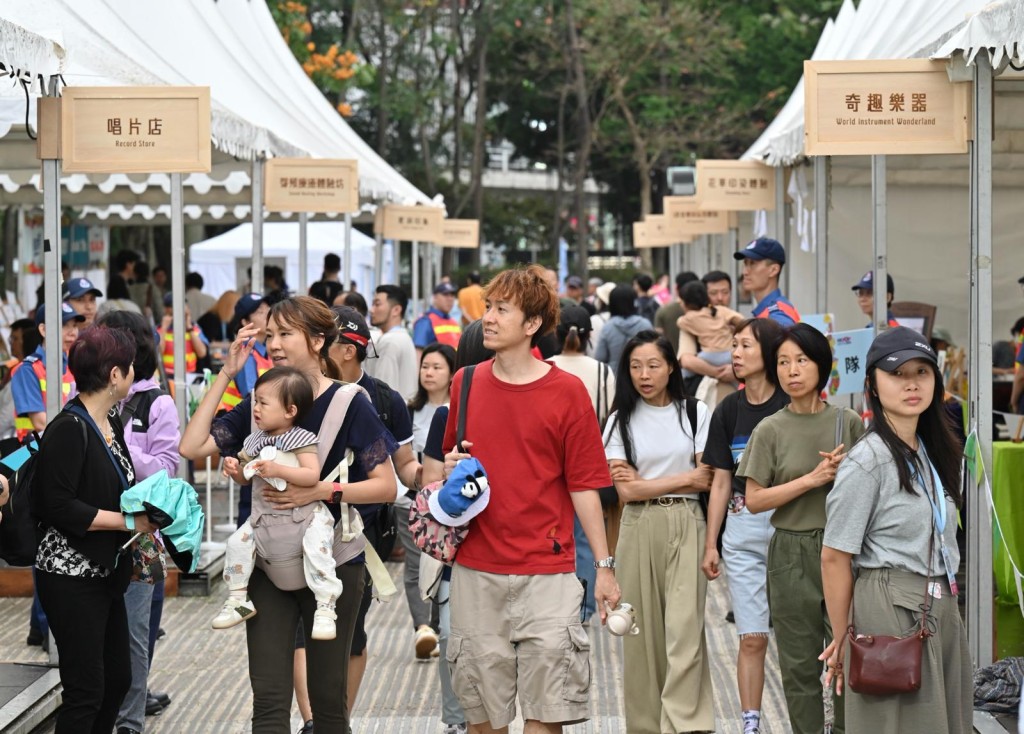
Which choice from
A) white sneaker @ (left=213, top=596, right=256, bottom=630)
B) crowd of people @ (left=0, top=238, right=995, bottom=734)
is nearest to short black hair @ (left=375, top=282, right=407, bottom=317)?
crowd of people @ (left=0, top=238, right=995, bottom=734)

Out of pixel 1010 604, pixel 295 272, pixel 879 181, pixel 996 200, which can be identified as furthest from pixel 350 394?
pixel 295 272

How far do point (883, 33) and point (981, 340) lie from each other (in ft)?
13.4

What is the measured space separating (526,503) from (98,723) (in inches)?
76.0

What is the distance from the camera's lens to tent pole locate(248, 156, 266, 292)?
11578 mm

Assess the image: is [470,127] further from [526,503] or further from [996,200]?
[526,503]

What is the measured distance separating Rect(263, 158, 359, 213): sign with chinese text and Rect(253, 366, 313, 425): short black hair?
7108 millimetres

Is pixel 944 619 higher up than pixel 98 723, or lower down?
higher up

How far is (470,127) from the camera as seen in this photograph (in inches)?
1917

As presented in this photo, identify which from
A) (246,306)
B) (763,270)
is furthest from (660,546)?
(246,306)

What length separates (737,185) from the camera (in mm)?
13148

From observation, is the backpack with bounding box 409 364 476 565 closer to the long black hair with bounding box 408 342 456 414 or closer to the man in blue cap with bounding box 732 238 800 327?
the long black hair with bounding box 408 342 456 414

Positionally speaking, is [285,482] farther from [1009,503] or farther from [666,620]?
[1009,503]

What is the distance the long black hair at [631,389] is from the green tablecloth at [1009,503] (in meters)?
2.04

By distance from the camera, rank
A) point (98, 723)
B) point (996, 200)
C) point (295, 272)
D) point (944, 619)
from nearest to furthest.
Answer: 1. point (944, 619)
2. point (98, 723)
3. point (996, 200)
4. point (295, 272)
